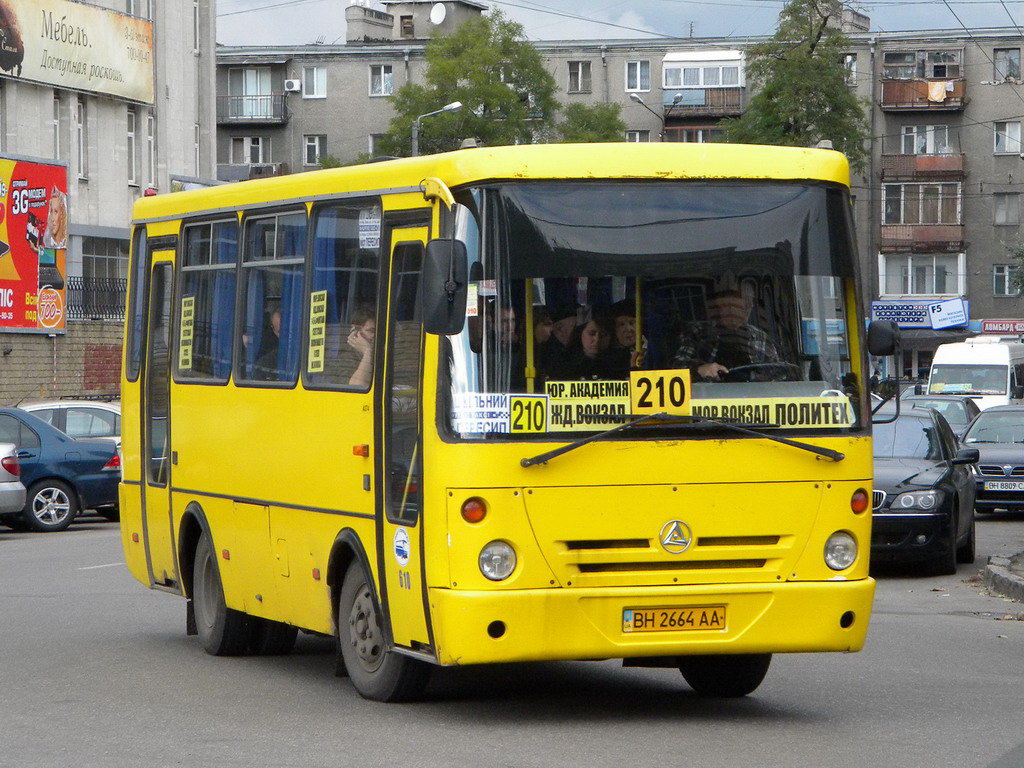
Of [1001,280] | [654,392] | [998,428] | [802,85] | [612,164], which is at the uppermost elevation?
[802,85]

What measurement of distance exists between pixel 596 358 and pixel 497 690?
91.6 inches

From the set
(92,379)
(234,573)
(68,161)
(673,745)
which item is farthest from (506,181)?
(68,161)

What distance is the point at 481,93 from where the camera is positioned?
67.3 metres

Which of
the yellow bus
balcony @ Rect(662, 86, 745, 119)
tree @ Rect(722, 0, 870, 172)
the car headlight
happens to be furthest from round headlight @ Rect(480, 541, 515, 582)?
balcony @ Rect(662, 86, 745, 119)

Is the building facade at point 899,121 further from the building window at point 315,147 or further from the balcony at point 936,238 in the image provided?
the building window at point 315,147

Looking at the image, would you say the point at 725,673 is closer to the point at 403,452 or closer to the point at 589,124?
the point at 403,452

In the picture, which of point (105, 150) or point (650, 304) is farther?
point (105, 150)

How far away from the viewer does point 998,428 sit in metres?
26.8

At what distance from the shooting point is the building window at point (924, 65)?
257 feet

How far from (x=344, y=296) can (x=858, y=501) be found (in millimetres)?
2827

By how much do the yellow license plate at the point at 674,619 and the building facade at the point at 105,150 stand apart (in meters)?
34.2

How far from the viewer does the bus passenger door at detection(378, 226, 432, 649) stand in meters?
8.74

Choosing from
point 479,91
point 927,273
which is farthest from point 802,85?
point 927,273

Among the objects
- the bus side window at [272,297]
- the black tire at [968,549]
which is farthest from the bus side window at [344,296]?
the black tire at [968,549]
